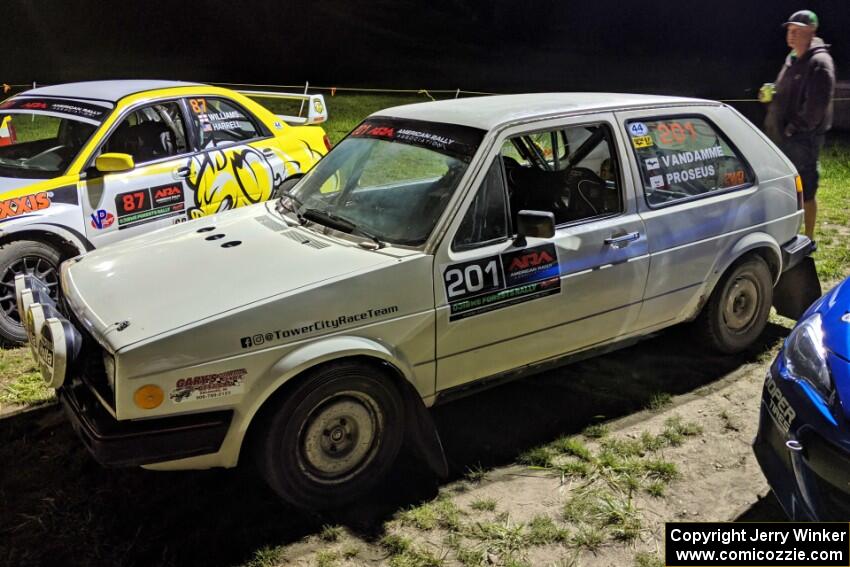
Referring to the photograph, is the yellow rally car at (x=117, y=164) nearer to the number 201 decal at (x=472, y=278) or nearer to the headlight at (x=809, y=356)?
the number 201 decal at (x=472, y=278)

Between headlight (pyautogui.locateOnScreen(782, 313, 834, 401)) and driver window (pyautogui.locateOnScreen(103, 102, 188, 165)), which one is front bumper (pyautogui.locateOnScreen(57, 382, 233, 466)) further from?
driver window (pyautogui.locateOnScreen(103, 102, 188, 165))

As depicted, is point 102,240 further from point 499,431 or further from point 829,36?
point 829,36

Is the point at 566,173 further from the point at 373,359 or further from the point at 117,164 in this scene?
the point at 117,164

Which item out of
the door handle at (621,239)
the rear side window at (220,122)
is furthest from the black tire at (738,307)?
the rear side window at (220,122)

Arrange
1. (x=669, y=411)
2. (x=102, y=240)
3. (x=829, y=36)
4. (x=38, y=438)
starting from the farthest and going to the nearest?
1. (x=829, y=36)
2. (x=102, y=240)
3. (x=669, y=411)
4. (x=38, y=438)

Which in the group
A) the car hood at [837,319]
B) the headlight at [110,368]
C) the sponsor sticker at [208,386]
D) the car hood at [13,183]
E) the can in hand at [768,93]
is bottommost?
the sponsor sticker at [208,386]

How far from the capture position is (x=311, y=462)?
122 inches

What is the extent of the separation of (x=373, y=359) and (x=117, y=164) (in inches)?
114

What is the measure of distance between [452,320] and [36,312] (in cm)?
181

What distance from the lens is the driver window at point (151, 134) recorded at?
17.6ft

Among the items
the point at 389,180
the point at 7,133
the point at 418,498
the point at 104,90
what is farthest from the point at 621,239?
the point at 7,133

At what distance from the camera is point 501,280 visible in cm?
340

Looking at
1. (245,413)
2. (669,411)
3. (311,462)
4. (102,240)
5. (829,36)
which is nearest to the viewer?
(245,413)

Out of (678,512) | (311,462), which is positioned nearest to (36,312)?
(311,462)
